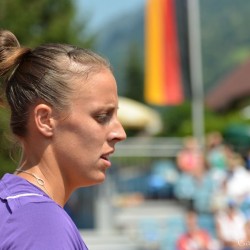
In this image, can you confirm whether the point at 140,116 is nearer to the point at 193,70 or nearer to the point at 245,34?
the point at 193,70

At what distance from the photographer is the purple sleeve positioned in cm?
187

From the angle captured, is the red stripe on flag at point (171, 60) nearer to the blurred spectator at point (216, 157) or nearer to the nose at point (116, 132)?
the blurred spectator at point (216, 157)

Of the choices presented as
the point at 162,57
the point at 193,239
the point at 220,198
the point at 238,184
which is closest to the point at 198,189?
the point at 220,198

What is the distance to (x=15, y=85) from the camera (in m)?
2.17

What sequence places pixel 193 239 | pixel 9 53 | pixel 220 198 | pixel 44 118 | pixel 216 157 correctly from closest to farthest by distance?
pixel 44 118 < pixel 9 53 < pixel 193 239 < pixel 220 198 < pixel 216 157

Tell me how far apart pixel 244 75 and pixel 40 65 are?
44555mm

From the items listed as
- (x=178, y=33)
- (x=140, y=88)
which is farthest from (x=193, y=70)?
(x=140, y=88)

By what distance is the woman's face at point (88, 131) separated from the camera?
82.0 inches

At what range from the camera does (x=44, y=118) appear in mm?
2074

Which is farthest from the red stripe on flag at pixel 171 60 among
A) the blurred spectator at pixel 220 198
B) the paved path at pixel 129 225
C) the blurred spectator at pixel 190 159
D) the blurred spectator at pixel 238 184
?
the blurred spectator at pixel 238 184

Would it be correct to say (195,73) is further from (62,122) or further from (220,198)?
(62,122)

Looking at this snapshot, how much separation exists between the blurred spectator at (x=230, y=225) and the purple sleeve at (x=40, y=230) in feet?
25.9

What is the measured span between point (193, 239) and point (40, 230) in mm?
8499

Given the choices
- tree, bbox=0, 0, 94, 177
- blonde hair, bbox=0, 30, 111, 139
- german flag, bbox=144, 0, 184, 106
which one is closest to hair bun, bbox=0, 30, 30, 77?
blonde hair, bbox=0, 30, 111, 139
